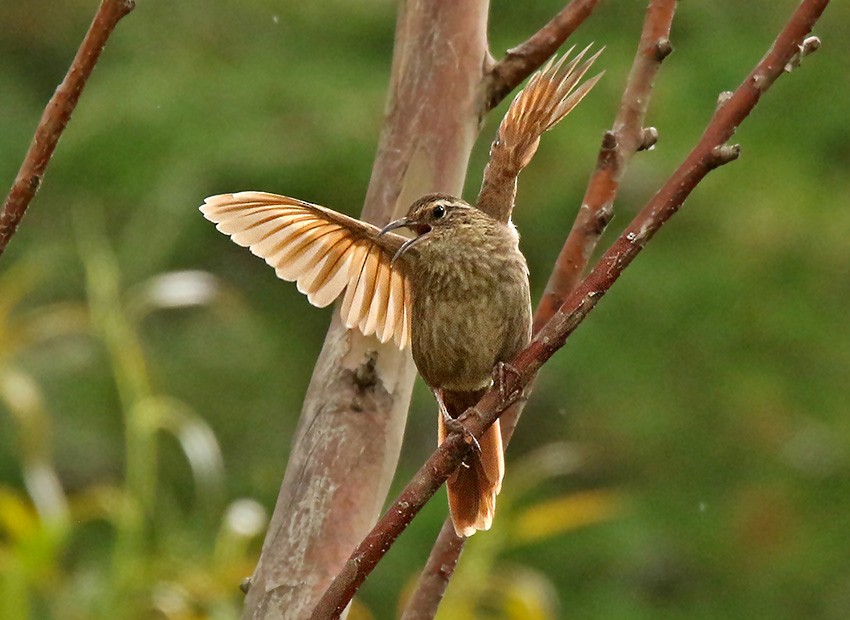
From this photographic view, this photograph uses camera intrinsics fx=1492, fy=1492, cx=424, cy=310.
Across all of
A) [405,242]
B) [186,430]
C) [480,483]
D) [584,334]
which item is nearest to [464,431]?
[480,483]

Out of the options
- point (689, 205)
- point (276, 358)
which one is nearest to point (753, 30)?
point (689, 205)

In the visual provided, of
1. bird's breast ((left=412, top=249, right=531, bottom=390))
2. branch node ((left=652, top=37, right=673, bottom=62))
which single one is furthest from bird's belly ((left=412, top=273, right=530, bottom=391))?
branch node ((left=652, top=37, right=673, bottom=62))

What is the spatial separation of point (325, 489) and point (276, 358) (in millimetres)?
4826

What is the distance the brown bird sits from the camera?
8.87 feet

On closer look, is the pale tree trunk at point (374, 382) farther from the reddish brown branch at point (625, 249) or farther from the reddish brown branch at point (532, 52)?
the reddish brown branch at point (625, 249)

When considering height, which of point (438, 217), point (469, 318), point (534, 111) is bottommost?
point (469, 318)

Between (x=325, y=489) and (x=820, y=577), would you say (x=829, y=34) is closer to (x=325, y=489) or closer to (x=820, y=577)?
(x=820, y=577)

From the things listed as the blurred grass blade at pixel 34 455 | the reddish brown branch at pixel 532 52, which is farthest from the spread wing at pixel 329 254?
the blurred grass blade at pixel 34 455

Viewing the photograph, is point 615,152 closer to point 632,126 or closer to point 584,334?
point 632,126

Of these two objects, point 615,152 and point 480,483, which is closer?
point 615,152

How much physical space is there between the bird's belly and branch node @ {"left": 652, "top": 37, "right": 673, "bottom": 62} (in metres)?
0.53

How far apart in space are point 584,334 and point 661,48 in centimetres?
492

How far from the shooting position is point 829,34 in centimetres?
835

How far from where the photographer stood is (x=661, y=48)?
2.41 meters
